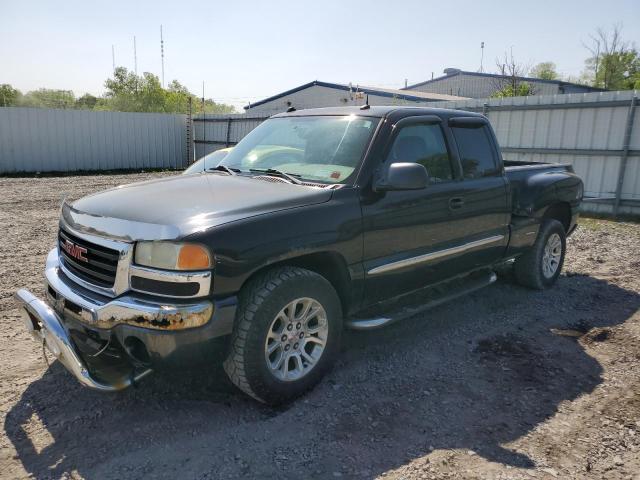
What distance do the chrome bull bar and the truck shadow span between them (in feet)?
1.32

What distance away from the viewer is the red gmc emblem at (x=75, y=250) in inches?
125

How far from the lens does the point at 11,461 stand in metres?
2.77

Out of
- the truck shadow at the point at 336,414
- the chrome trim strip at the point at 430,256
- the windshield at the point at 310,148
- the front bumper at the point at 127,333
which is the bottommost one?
the truck shadow at the point at 336,414

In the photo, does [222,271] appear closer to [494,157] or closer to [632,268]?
[494,157]

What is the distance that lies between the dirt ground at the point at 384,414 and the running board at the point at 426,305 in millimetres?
383

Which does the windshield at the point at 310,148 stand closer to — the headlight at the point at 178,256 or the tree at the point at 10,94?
the headlight at the point at 178,256

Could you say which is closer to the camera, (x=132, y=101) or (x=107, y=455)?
(x=107, y=455)

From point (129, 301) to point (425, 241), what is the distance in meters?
2.31

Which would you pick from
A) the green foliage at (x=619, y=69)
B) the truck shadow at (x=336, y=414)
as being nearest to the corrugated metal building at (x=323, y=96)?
the green foliage at (x=619, y=69)

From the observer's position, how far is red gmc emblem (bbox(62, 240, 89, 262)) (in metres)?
3.18

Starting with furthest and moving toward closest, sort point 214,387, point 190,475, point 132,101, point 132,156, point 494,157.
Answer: point 132,101 → point 132,156 → point 494,157 → point 214,387 → point 190,475

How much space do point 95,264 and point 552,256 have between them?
507cm

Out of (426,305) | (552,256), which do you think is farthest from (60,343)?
(552,256)

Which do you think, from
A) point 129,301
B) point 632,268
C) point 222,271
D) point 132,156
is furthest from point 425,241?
point 132,156
